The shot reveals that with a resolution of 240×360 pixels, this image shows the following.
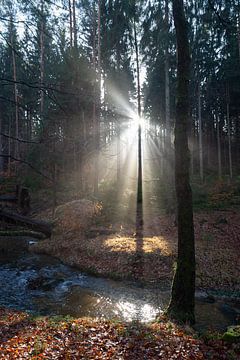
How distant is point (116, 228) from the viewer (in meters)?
20.5

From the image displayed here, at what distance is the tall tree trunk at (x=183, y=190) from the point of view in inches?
346

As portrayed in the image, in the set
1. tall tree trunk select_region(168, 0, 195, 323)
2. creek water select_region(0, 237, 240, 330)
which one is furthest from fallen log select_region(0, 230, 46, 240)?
tall tree trunk select_region(168, 0, 195, 323)

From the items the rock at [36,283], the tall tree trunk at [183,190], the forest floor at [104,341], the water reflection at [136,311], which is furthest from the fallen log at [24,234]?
the tall tree trunk at [183,190]

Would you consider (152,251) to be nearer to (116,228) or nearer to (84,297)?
(84,297)

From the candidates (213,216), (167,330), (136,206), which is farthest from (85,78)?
(167,330)

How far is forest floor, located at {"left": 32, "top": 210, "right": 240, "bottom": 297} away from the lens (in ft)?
44.6

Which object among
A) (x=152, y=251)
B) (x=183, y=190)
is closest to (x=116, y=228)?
(x=152, y=251)

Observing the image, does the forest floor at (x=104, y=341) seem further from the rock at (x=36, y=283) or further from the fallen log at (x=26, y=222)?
the fallen log at (x=26, y=222)

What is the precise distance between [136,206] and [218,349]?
18462 millimetres

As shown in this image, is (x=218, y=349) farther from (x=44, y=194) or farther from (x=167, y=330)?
(x=44, y=194)

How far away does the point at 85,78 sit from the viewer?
25.0 metres

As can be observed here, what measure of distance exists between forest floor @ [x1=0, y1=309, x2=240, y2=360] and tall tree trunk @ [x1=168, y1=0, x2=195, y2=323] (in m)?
0.75

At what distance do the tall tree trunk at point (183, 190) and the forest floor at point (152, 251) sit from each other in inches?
158

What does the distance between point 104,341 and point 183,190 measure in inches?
171
